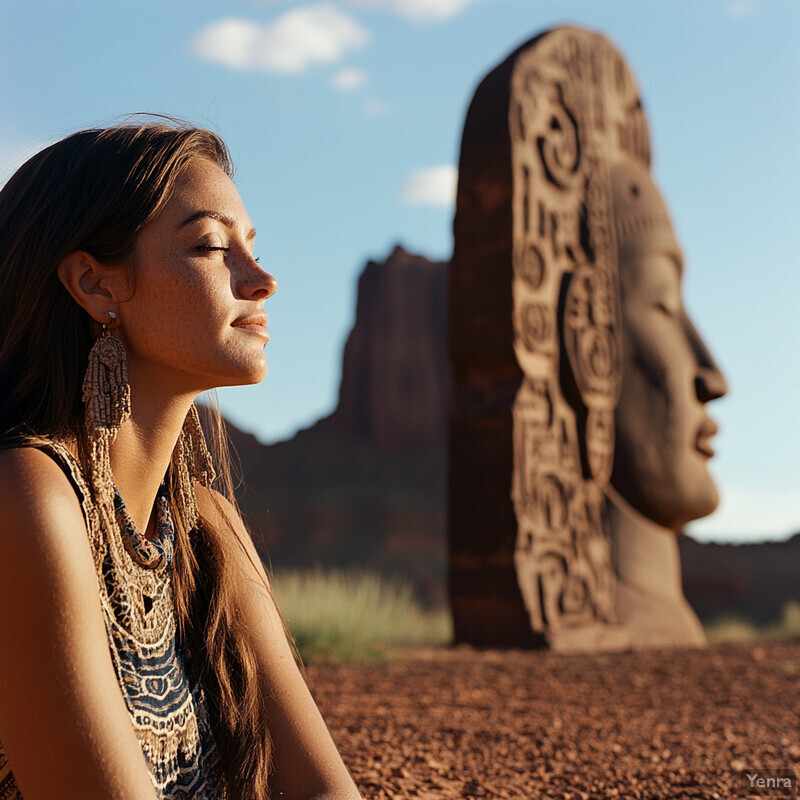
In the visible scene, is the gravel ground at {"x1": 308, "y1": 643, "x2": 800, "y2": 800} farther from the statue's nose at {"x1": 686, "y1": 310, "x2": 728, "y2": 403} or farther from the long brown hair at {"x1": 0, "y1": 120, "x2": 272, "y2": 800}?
the statue's nose at {"x1": 686, "y1": 310, "x2": 728, "y2": 403}

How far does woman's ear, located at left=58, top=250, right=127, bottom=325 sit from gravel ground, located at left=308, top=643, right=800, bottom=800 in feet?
4.80

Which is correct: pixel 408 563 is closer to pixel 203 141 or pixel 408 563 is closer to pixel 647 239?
pixel 647 239

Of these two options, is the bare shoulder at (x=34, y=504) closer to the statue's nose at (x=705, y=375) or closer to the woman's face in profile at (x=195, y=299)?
the woman's face in profile at (x=195, y=299)

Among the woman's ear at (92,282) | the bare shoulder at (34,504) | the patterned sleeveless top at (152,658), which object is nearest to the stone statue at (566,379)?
the patterned sleeveless top at (152,658)

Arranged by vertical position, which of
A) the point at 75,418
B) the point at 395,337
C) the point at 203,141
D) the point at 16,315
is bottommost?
the point at 75,418

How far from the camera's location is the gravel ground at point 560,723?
2867 millimetres

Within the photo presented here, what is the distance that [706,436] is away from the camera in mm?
8695

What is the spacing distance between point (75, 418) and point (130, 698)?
0.51m

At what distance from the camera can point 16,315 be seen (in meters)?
1.78

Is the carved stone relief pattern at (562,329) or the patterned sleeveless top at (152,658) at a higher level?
the carved stone relief pattern at (562,329)

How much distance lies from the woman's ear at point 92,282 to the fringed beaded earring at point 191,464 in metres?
0.33

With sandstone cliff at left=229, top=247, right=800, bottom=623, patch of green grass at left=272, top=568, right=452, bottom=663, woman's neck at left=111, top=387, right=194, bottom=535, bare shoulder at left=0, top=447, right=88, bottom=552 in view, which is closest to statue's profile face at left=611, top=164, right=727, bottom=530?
patch of green grass at left=272, top=568, right=452, bottom=663

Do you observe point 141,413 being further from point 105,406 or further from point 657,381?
point 657,381

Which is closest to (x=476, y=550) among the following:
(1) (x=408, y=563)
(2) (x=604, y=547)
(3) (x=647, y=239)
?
(2) (x=604, y=547)
